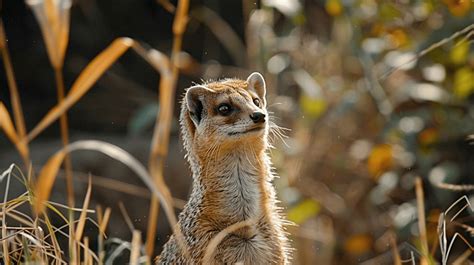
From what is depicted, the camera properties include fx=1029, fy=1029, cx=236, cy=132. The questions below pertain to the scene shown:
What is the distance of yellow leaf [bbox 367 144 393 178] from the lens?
5.50 metres

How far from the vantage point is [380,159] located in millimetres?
5512

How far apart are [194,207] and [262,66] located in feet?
6.82

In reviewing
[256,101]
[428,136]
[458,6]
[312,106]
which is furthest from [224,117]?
[428,136]

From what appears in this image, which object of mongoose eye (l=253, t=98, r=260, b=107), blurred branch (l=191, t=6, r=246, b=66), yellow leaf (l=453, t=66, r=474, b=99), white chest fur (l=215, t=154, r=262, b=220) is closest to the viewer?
white chest fur (l=215, t=154, r=262, b=220)

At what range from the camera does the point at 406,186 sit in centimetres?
586

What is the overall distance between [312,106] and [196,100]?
6.06 feet

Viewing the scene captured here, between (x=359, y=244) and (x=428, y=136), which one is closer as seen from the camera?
(x=428, y=136)

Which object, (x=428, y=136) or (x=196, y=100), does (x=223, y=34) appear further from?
(x=196, y=100)

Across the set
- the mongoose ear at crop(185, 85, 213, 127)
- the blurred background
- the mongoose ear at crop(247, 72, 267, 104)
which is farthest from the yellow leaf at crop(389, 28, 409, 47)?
the mongoose ear at crop(185, 85, 213, 127)

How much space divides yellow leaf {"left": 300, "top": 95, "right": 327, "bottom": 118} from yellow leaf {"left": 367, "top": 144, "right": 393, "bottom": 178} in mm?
366

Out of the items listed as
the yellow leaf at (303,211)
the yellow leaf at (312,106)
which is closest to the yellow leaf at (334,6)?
the yellow leaf at (312,106)

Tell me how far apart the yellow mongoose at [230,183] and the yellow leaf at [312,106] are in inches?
69.0

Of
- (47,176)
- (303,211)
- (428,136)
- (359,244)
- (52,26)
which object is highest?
(52,26)

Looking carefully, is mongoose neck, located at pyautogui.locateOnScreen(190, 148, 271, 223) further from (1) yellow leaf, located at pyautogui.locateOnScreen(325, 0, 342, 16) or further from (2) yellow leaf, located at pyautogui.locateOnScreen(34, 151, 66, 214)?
(1) yellow leaf, located at pyautogui.locateOnScreen(325, 0, 342, 16)
